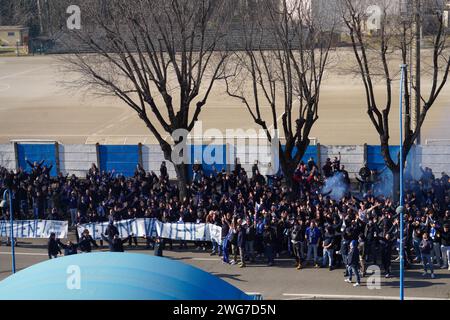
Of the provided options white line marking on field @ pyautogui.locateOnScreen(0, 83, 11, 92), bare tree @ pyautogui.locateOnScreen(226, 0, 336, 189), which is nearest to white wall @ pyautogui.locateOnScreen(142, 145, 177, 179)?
bare tree @ pyautogui.locateOnScreen(226, 0, 336, 189)

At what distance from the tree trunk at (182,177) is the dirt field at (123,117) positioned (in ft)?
30.8

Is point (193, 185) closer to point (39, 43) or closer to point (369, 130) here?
point (369, 130)

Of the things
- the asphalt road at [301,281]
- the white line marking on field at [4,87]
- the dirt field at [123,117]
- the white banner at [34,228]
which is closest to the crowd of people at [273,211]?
the asphalt road at [301,281]

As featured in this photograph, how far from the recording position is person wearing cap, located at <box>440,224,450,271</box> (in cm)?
1712

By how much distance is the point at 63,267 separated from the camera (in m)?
9.32

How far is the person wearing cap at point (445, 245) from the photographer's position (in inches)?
674

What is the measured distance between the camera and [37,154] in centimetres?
2664

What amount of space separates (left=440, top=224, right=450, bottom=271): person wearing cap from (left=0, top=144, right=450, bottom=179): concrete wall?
19.7 feet

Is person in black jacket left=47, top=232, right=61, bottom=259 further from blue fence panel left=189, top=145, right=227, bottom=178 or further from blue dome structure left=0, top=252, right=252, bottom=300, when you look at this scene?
Answer: blue dome structure left=0, top=252, right=252, bottom=300

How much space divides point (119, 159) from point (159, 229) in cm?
684

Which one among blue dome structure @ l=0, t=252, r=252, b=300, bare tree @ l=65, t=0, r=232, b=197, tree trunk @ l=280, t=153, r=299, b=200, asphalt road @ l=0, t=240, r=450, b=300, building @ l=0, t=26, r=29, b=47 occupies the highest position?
building @ l=0, t=26, r=29, b=47
